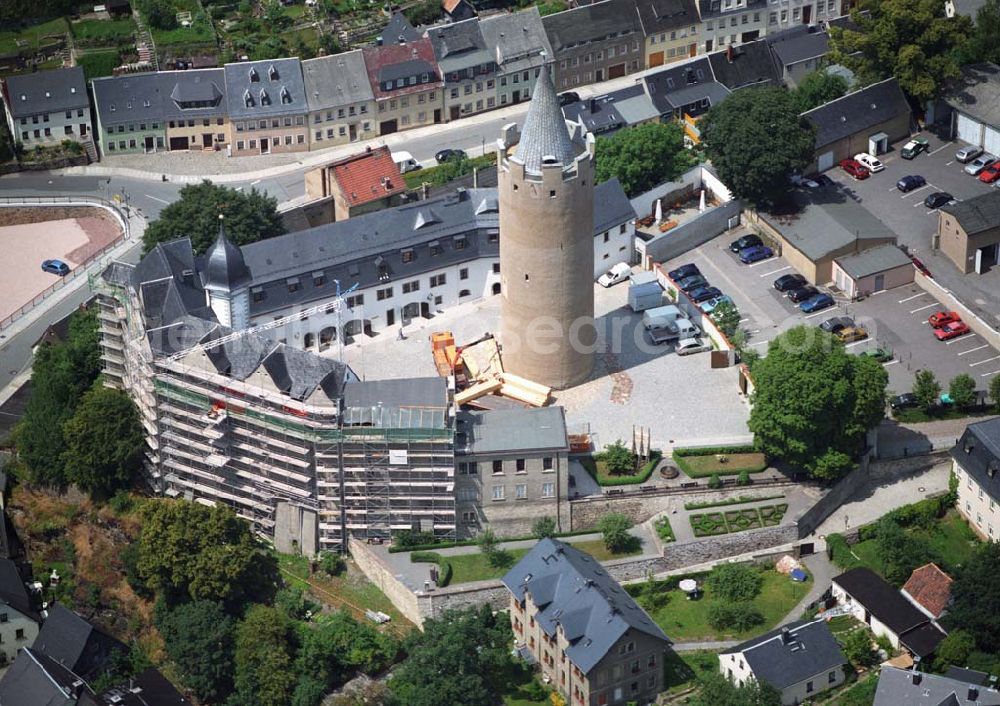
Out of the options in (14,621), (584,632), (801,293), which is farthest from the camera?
(801,293)

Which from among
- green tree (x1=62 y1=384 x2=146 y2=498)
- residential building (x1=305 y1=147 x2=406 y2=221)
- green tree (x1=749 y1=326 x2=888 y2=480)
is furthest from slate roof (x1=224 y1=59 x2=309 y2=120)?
green tree (x1=749 y1=326 x2=888 y2=480)

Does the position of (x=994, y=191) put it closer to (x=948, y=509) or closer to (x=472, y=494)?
(x=948, y=509)

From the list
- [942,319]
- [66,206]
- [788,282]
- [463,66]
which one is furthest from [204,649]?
[463,66]

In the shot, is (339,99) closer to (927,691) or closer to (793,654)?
(793,654)

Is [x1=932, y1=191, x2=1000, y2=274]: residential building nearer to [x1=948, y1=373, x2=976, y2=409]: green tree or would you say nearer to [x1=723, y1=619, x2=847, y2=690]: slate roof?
[x1=948, y1=373, x2=976, y2=409]: green tree

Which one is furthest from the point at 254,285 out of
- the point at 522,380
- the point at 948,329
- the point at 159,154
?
the point at 948,329
